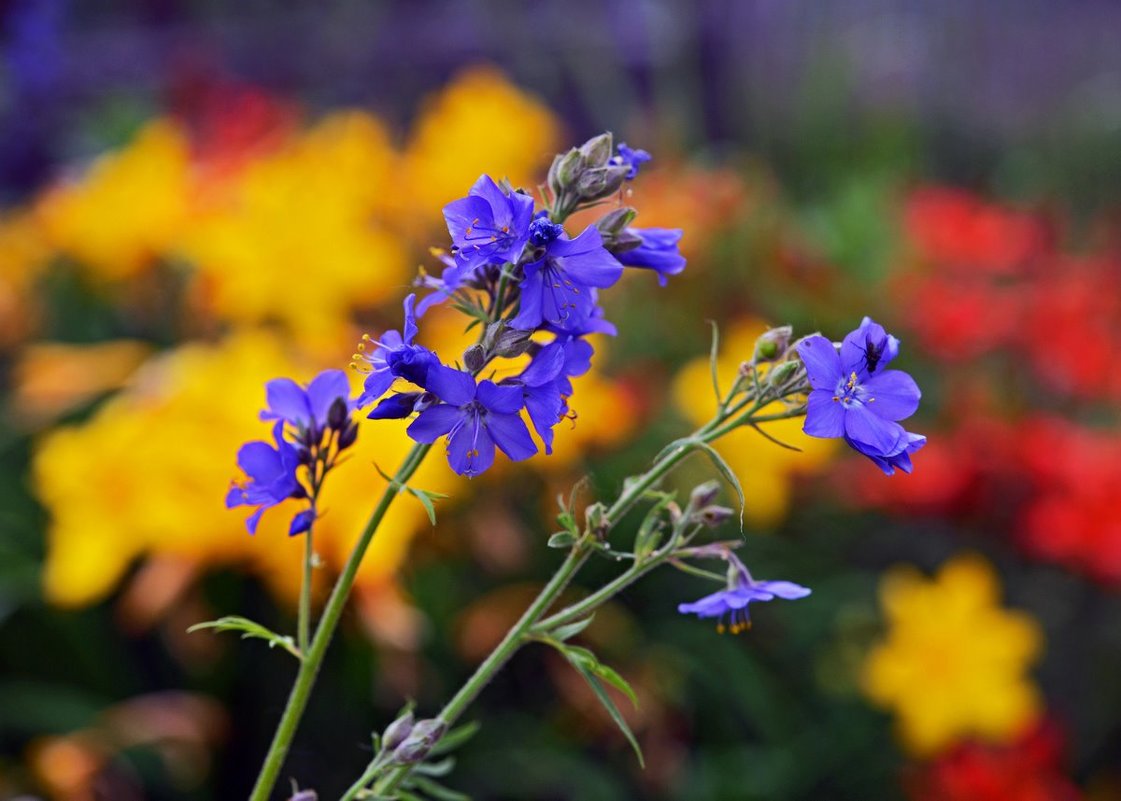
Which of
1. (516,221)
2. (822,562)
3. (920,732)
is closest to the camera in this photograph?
(516,221)

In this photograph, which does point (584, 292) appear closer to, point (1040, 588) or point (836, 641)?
point (836, 641)

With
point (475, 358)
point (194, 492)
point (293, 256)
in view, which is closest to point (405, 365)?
point (475, 358)

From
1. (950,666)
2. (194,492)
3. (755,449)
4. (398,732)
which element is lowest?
(950,666)

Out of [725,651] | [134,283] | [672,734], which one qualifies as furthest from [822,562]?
[134,283]

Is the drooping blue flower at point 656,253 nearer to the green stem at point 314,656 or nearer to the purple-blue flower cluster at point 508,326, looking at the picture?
the purple-blue flower cluster at point 508,326

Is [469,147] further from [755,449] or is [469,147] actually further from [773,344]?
[773,344]
